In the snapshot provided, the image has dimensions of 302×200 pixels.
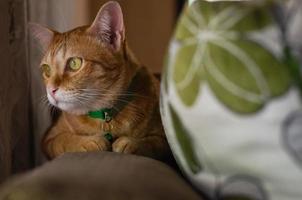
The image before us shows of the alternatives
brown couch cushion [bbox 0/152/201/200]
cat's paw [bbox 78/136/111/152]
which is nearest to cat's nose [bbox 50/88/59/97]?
cat's paw [bbox 78/136/111/152]

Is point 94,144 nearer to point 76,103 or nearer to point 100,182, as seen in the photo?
point 76,103

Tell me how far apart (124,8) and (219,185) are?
4.75ft

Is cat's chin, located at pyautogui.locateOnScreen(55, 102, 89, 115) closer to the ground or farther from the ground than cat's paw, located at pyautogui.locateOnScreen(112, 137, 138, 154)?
farther from the ground

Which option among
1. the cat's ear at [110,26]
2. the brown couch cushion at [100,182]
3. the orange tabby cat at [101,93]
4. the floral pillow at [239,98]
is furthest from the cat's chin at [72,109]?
the floral pillow at [239,98]

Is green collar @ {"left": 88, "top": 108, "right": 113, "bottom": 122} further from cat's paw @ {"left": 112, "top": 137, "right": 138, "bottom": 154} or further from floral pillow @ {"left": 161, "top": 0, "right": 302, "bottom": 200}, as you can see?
Result: floral pillow @ {"left": 161, "top": 0, "right": 302, "bottom": 200}

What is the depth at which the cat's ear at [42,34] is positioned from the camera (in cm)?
115

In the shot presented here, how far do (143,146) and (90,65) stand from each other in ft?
0.67

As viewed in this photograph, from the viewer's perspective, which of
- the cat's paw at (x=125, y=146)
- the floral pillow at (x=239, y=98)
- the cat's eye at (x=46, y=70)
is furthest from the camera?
the cat's eye at (x=46, y=70)

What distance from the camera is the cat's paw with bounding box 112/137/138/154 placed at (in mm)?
1019

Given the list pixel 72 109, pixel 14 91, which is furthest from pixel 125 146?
pixel 14 91

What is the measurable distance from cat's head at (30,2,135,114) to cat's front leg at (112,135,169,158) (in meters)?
0.09

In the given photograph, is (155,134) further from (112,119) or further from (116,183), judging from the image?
(116,183)

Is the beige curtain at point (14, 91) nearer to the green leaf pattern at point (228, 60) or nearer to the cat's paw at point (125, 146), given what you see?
the cat's paw at point (125, 146)

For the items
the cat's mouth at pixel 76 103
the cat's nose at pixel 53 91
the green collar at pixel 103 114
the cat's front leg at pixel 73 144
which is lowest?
the cat's front leg at pixel 73 144
